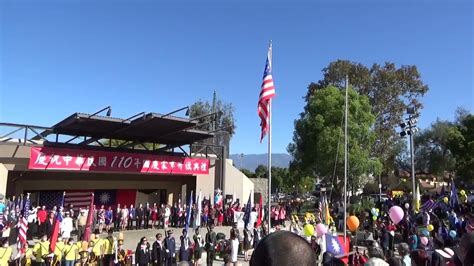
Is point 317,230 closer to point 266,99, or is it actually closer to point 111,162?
point 266,99

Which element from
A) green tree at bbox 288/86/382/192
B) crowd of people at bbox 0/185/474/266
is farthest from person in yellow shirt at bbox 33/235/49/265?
green tree at bbox 288/86/382/192

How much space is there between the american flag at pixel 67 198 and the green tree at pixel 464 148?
35209 mm

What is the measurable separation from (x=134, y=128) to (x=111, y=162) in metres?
2.44

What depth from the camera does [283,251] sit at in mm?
2463

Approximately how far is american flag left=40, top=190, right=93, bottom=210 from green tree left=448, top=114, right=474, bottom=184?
3521 centimetres

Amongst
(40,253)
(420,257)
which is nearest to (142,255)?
(40,253)

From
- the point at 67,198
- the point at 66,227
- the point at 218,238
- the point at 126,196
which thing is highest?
the point at 126,196

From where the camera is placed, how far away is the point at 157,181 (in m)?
30.4

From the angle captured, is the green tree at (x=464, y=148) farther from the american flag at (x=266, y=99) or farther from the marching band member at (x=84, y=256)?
the marching band member at (x=84, y=256)

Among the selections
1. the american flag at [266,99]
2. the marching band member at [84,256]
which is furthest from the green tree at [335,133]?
the marching band member at [84,256]

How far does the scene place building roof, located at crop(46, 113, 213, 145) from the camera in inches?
862

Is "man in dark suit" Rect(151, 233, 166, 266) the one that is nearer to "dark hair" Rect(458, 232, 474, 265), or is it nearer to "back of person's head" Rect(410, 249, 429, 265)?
"back of person's head" Rect(410, 249, 429, 265)

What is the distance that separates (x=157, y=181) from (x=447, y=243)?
66.7ft

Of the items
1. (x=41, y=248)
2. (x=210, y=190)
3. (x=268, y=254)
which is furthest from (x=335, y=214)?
(x=268, y=254)
